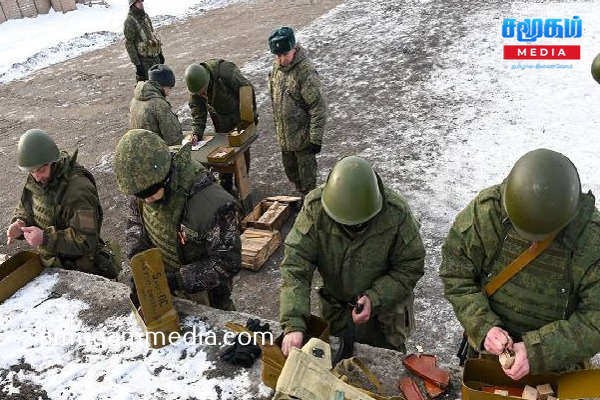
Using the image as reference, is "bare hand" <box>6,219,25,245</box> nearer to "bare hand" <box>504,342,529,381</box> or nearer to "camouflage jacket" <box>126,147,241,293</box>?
"camouflage jacket" <box>126,147,241,293</box>

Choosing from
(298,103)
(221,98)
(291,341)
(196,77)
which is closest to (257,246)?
(298,103)

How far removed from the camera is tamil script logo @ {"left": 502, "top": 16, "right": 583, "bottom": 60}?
10094 millimetres

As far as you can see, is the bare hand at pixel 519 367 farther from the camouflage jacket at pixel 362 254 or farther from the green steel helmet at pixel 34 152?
the green steel helmet at pixel 34 152

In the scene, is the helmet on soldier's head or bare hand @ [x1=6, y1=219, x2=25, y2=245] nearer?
bare hand @ [x1=6, y1=219, x2=25, y2=245]

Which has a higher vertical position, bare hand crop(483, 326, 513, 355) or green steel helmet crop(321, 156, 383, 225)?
green steel helmet crop(321, 156, 383, 225)

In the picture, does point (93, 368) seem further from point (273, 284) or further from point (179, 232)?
point (273, 284)

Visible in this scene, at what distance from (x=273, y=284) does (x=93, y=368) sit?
2425 mm

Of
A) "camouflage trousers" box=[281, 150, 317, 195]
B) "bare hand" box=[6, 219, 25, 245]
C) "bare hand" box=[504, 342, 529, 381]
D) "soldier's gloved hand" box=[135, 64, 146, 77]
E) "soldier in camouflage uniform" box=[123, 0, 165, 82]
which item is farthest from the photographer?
"soldier's gloved hand" box=[135, 64, 146, 77]

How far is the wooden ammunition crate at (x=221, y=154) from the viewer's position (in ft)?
18.5

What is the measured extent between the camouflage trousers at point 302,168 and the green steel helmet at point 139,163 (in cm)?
312

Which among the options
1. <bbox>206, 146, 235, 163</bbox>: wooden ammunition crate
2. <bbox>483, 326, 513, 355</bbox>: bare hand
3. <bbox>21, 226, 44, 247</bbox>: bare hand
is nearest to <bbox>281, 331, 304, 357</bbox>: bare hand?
<bbox>483, 326, 513, 355</bbox>: bare hand

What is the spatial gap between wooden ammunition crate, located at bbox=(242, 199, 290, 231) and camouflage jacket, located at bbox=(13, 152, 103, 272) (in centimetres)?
225

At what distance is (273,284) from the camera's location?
5320 millimetres

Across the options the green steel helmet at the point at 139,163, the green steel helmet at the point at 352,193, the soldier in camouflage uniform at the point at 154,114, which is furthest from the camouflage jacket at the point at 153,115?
the green steel helmet at the point at 352,193
